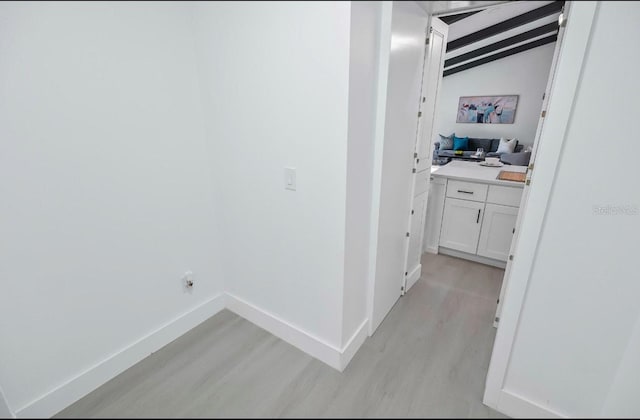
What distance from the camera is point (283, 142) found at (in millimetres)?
1347

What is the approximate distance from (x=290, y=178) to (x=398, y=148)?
652 millimetres

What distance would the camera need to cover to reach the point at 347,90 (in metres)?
1.11

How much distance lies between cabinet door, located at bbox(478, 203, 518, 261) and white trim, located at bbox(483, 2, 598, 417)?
1.39m

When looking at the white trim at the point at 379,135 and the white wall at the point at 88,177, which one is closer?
the white wall at the point at 88,177

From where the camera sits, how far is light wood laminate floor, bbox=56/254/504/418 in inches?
47.2

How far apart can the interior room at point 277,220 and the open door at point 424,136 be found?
0.12 feet

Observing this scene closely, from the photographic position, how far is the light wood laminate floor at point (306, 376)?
47.2 inches

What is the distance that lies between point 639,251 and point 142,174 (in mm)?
1986

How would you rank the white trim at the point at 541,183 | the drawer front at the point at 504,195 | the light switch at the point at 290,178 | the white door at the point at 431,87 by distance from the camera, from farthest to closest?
the drawer front at the point at 504,195 < the white door at the point at 431,87 < the light switch at the point at 290,178 < the white trim at the point at 541,183

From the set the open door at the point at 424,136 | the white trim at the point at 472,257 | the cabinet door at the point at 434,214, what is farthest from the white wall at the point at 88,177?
the white trim at the point at 472,257

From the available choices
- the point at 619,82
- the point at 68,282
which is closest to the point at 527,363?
the point at 619,82

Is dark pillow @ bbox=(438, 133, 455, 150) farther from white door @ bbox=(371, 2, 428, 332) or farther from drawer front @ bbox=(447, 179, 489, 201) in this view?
white door @ bbox=(371, 2, 428, 332)

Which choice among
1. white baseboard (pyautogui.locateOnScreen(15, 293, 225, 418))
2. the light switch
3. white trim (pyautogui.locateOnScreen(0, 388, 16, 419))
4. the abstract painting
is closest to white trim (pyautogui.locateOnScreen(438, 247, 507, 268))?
the light switch

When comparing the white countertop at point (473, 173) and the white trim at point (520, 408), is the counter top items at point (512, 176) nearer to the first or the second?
the white countertop at point (473, 173)
